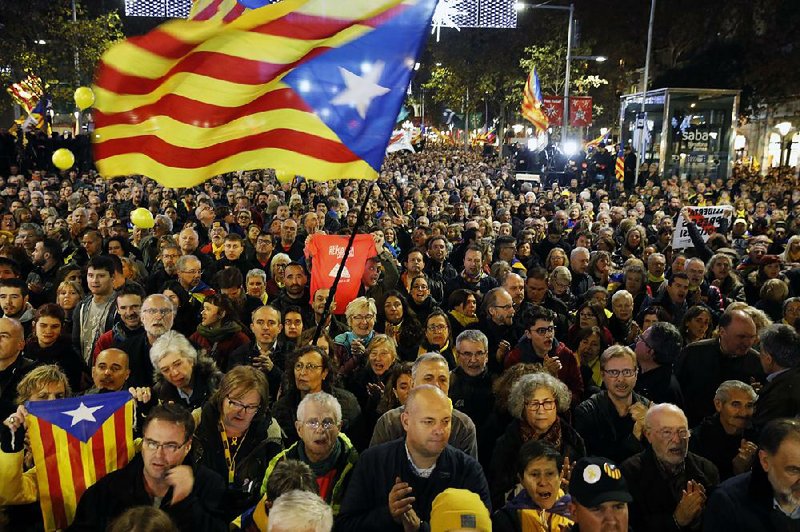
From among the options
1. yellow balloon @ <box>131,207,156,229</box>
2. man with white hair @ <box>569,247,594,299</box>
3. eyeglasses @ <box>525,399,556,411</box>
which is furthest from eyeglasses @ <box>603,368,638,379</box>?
yellow balloon @ <box>131,207,156,229</box>

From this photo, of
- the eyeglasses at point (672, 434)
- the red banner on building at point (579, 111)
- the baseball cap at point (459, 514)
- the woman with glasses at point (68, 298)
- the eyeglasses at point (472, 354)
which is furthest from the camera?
the red banner on building at point (579, 111)

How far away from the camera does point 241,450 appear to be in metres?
4.58

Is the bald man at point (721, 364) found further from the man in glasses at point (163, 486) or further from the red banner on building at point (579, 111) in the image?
the red banner on building at point (579, 111)

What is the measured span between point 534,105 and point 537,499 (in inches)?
938

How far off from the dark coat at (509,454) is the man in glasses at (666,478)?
0.42 meters

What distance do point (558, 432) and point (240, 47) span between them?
3163mm

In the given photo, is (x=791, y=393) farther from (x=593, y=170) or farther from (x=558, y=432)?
(x=593, y=170)

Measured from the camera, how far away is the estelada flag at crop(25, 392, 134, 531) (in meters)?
3.95

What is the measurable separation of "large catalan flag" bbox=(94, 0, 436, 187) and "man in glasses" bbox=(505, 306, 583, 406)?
218 centimetres

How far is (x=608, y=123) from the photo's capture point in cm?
5425

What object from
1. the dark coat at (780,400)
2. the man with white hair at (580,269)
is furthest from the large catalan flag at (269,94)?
the man with white hair at (580,269)

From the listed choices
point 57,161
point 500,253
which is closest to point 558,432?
point 500,253

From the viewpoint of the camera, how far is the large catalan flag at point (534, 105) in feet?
84.9

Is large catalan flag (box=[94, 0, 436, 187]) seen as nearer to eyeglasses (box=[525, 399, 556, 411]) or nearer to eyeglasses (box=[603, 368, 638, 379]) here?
eyeglasses (box=[525, 399, 556, 411])
